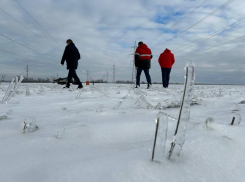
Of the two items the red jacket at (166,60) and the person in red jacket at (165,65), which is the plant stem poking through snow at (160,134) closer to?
the person in red jacket at (165,65)

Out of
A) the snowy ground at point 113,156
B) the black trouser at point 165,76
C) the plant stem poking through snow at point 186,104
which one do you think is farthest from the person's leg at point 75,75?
the plant stem poking through snow at point 186,104

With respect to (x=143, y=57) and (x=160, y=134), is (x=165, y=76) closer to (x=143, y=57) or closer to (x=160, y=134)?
(x=143, y=57)

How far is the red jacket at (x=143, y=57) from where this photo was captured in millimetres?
6941

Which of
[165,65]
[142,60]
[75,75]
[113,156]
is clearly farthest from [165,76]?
[113,156]

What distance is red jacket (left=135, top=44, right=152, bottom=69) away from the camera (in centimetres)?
694

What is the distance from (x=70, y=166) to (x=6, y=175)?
0.56 feet

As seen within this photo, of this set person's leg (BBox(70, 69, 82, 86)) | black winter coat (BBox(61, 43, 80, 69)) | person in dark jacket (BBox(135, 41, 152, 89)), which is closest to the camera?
person's leg (BBox(70, 69, 82, 86))

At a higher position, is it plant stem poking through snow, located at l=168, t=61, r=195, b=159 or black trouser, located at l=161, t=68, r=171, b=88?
black trouser, located at l=161, t=68, r=171, b=88

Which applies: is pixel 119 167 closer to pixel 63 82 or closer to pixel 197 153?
pixel 197 153

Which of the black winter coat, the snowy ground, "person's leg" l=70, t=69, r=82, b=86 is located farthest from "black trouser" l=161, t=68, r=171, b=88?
the snowy ground

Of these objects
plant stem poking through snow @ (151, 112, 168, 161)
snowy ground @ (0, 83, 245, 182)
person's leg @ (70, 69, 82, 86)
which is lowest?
snowy ground @ (0, 83, 245, 182)

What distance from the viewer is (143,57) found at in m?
7.00

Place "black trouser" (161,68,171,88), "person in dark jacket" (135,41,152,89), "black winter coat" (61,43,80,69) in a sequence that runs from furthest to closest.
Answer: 1. "black trouser" (161,68,171,88)
2. "person in dark jacket" (135,41,152,89)
3. "black winter coat" (61,43,80,69)

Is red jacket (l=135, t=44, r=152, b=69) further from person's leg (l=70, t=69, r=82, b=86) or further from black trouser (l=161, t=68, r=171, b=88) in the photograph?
person's leg (l=70, t=69, r=82, b=86)
